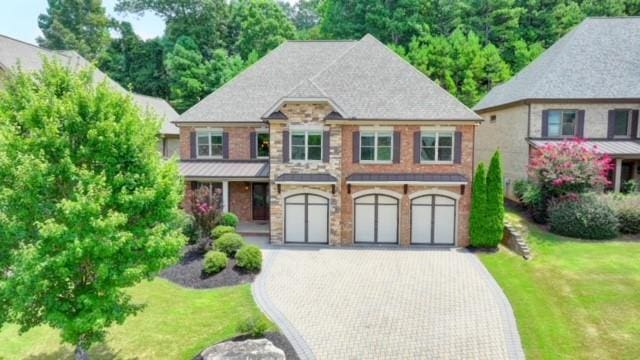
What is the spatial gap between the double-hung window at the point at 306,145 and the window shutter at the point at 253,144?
4.05 metres

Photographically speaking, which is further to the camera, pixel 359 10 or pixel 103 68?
pixel 103 68

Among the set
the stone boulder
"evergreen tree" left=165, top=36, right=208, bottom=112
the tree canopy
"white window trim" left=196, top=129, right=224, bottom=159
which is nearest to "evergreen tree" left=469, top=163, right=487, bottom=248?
the stone boulder

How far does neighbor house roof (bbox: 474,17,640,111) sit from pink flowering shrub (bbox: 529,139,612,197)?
4239mm

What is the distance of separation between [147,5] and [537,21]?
150 feet

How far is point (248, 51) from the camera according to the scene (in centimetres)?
4644

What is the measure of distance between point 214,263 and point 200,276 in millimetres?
766

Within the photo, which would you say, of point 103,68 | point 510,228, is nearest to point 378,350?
point 510,228

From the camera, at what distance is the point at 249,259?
49.4ft

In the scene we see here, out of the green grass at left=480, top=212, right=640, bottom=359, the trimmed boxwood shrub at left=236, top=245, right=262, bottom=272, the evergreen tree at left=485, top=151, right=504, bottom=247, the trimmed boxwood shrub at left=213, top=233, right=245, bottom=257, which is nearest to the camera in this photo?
the green grass at left=480, top=212, right=640, bottom=359

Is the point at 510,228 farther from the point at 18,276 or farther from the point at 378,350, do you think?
the point at 18,276

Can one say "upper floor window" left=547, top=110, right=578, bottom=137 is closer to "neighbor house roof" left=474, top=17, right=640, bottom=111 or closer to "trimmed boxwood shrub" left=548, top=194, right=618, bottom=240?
"neighbor house roof" left=474, top=17, right=640, bottom=111

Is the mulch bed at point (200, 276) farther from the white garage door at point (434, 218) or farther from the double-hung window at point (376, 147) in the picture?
the white garage door at point (434, 218)

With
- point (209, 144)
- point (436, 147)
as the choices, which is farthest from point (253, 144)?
point (436, 147)

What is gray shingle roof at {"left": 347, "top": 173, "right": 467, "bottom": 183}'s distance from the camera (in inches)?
733
